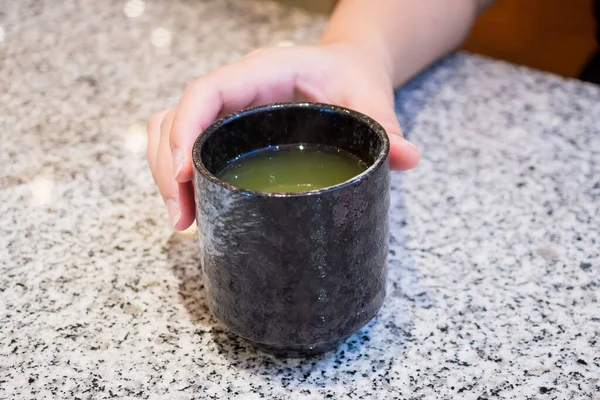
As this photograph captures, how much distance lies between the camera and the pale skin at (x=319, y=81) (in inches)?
31.0

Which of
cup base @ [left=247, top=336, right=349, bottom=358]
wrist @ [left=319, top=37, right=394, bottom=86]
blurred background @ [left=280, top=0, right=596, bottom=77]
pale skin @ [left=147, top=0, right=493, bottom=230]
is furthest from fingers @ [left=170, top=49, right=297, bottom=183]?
blurred background @ [left=280, top=0, right=596, bottom=77]

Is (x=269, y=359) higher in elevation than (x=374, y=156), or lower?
lower

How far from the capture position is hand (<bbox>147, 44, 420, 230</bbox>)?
0.80 metres

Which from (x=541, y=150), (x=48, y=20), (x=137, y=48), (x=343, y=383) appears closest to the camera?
(x=343, y=383)

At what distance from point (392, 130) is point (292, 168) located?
0.15 metres

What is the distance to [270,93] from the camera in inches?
35.7

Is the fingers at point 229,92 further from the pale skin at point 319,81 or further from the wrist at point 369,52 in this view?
the wrist at point 369,52

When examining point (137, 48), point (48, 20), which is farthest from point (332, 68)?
point (48, 20)

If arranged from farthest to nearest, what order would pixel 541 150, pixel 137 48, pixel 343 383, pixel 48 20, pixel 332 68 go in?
pixel 48 20 < pixel 137 48 < pixel 541 150 < pixel 332 68 < pixel 343 383

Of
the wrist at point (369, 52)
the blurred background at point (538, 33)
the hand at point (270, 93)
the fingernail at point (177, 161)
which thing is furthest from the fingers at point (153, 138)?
the blurred background at point (538, 33)

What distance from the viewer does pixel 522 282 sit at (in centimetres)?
81

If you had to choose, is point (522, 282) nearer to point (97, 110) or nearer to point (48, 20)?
point (97, 110)

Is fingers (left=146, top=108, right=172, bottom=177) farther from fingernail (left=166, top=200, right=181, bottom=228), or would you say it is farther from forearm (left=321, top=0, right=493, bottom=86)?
forearm (left=321, top=0, right=493, bottom=86)

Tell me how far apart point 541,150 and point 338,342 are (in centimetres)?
52
